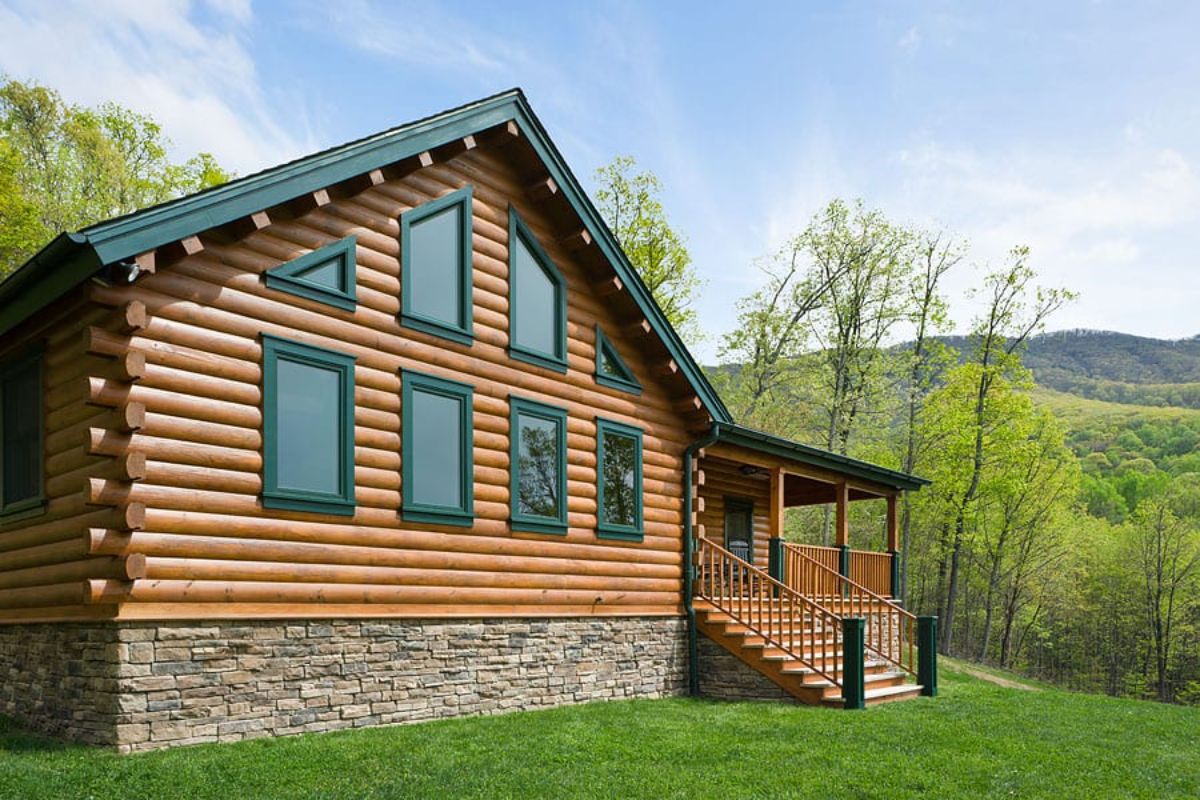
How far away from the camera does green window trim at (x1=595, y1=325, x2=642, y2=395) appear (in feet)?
45.9

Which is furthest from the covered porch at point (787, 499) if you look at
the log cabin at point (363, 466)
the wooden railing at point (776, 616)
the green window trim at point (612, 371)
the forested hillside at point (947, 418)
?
the forested hillside at point (947, 418)

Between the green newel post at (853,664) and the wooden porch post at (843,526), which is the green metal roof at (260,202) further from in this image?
the wooden porch post at (843,526)

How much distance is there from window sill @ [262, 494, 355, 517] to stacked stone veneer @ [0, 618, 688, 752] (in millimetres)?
1132

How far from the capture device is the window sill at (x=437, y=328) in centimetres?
1116

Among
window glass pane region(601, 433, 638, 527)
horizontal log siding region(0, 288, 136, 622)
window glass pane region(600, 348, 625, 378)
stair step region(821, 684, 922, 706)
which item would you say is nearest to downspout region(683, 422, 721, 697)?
window glass pane region(601, 433, 638, 527)

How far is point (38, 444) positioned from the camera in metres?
9.88

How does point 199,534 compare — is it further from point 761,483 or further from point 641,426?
point 761,483

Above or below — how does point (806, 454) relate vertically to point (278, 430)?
below

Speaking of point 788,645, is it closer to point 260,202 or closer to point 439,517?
point 439,517

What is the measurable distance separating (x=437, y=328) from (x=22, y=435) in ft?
14.9

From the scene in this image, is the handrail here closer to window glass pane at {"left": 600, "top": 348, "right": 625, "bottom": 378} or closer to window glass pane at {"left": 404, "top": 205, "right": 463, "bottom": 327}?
window glass pane at {"left": 600, "top": 348, "right": 625, "bottom": 378}

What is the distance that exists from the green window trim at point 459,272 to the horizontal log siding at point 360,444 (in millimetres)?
105

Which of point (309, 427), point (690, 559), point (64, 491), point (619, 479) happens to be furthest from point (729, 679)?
point (64, 491)

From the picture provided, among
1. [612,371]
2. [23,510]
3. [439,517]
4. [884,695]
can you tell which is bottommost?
[884,695]
